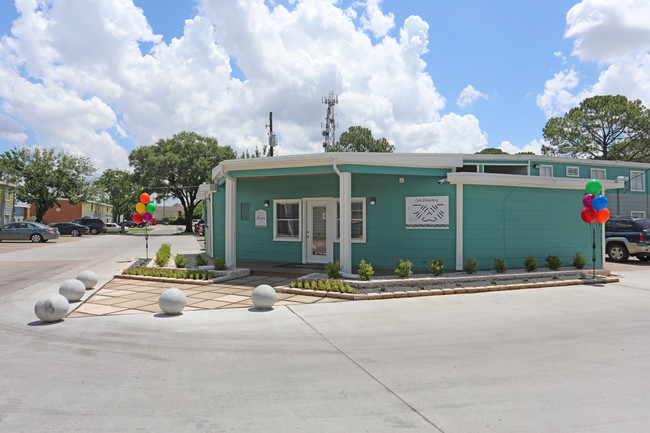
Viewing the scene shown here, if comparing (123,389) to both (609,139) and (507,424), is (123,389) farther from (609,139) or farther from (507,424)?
(609,139)

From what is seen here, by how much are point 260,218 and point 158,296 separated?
4.99 metres

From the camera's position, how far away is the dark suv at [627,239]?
46.3 ft

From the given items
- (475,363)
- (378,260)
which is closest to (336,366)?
(475,363)

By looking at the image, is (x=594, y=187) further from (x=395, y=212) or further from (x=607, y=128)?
(x=607, y=128)

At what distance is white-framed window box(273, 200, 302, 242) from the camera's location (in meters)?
12.0

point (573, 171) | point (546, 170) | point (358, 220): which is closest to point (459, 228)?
point (358, 220)

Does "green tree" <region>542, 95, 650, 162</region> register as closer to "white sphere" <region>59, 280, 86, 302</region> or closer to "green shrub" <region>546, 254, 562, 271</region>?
"green shrub" <region>546, 254, 562, 271</region>

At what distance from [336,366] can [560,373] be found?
2.29 metres

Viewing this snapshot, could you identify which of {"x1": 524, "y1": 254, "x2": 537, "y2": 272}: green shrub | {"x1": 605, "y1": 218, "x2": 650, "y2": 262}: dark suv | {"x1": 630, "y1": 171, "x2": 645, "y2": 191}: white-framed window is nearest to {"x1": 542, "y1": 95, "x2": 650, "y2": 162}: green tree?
{"x1": 630, "y1": 171, "x2": 645, "y2": 191}: white-framed window

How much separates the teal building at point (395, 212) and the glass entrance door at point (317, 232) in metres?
0.03

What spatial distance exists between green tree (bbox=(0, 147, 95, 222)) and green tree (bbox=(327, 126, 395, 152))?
2794cm

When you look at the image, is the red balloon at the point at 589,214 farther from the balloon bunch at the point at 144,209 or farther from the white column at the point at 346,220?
the balloon bunch at the point at 144,209

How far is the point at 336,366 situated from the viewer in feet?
13.8

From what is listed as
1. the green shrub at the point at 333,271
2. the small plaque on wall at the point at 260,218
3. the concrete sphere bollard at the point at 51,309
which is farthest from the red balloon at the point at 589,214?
the concrete sphere bollard at the point at 51,309
